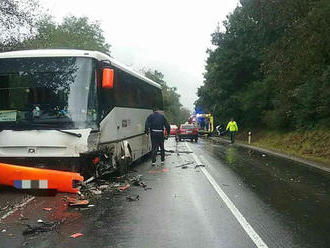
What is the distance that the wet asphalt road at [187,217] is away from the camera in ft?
20.9

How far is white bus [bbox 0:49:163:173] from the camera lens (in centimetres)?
1012

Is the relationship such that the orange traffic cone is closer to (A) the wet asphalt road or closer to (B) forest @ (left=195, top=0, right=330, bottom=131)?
(A) the wet asphalt road

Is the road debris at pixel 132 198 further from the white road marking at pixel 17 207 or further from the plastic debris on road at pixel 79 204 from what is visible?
the white road marking at pixel 17 207

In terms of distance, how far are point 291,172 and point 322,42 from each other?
14.5ft

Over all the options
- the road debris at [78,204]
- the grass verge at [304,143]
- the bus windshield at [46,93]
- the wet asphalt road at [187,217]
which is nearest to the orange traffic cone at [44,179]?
the wet asphalt road at [187,217]

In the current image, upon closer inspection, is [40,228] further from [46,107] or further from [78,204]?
[46,107]

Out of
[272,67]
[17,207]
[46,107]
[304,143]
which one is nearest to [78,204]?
[17,207]

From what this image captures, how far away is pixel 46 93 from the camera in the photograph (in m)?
10.5

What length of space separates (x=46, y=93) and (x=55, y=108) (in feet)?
1.42

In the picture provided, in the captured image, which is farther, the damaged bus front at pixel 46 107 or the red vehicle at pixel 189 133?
the red vehicle at pixel 189 133

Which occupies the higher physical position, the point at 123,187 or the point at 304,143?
the point at 304,143

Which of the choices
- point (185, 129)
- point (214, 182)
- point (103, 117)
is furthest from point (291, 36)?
point (185, 129)

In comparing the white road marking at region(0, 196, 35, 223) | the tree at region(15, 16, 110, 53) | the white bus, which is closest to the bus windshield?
the white bus

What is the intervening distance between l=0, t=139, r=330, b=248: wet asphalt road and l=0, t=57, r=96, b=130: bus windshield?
165 centimetres
